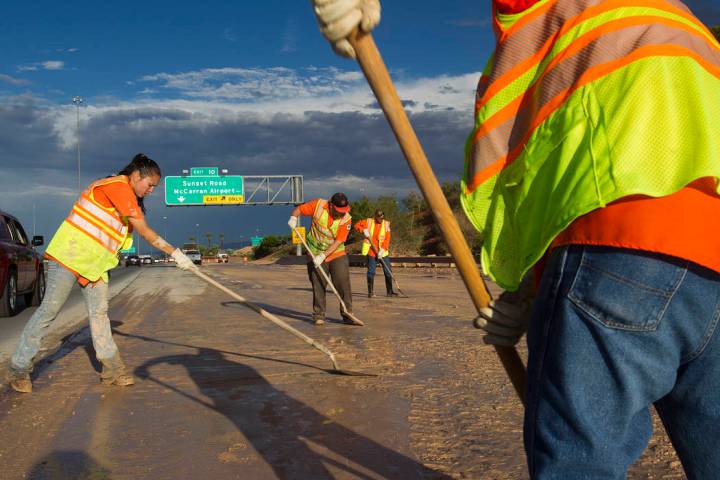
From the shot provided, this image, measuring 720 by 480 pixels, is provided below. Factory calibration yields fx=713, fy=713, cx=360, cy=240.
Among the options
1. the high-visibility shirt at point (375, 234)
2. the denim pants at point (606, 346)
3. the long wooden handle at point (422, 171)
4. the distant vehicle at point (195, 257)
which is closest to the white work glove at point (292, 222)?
the high-visibility shirt at point (375, 234)

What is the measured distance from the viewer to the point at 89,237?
5590mm

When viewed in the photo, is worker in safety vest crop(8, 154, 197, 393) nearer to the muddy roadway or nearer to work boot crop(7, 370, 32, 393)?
work boot crop(7, 370, 32, 393)

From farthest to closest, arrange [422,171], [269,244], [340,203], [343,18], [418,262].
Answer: [269,244], [418,262], [340,203], [422,171], [343,18]

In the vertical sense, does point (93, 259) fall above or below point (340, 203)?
below

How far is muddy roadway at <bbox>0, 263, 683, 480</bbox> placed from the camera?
11.9ft

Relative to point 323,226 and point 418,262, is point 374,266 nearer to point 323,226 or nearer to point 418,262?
point 323,226

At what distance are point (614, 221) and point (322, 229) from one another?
8188 mm

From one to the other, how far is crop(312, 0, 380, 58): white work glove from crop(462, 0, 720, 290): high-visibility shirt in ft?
1.01

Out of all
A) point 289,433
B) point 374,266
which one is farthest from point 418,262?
point 289,433

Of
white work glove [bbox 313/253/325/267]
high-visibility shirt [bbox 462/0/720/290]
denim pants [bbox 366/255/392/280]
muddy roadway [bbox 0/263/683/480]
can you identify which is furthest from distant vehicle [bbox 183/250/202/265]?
high-visibility shirt [bbox 462/0/720/290]

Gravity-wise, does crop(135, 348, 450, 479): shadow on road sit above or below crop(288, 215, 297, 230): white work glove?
below

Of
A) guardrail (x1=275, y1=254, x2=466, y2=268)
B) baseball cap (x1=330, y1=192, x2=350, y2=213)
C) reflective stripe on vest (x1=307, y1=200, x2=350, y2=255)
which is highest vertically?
baseball cap (x1=330, y1=192, x2=350, y2=213)

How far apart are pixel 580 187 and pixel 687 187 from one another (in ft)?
0.68

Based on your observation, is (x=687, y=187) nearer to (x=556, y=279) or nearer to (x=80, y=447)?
(x=556, y=279)
